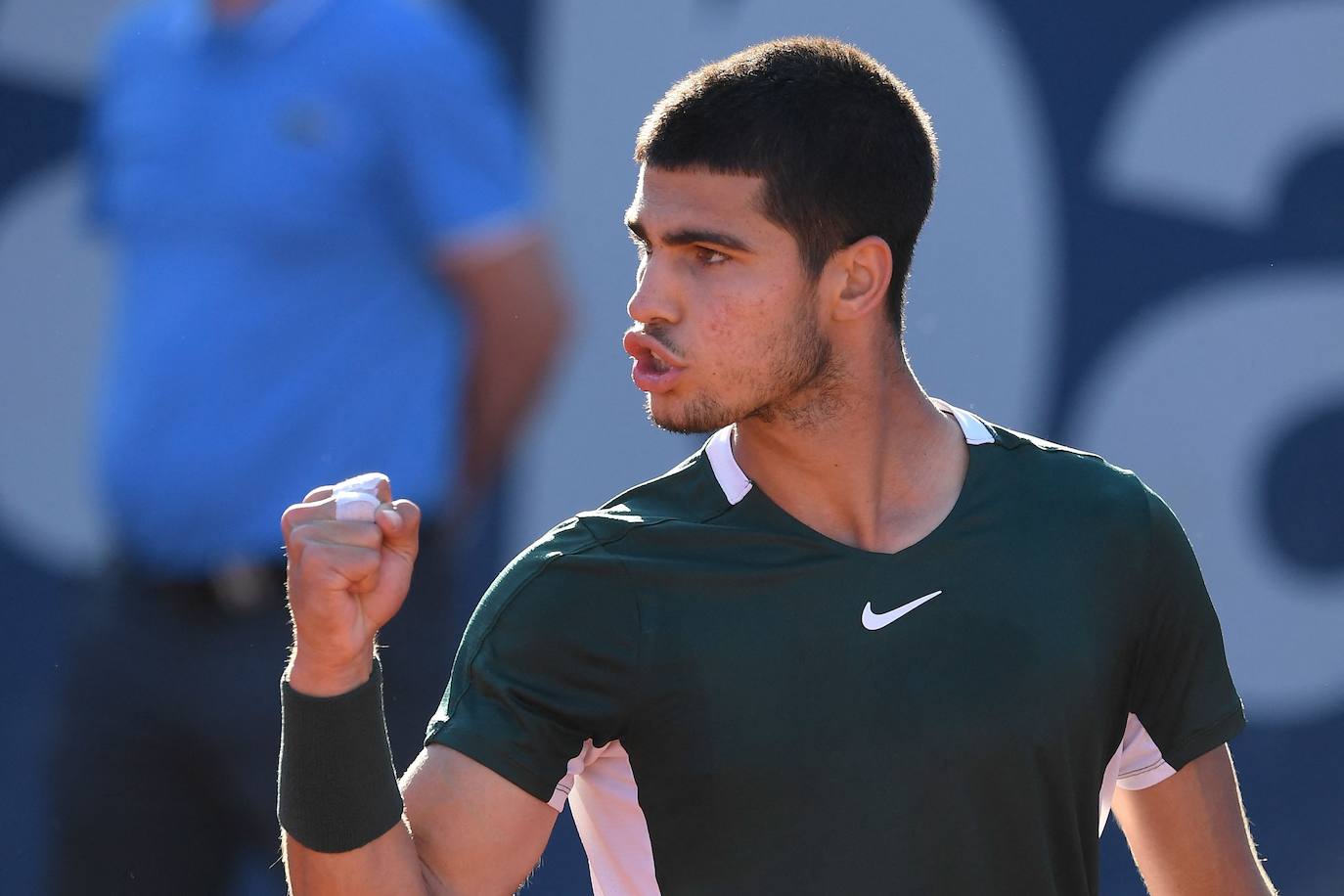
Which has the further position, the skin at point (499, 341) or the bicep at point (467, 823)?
the skin at point (499, 341)

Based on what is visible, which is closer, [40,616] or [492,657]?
[492,657]

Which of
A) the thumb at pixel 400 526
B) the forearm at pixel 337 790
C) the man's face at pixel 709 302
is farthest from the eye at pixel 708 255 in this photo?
the forearm at pixel 337 790

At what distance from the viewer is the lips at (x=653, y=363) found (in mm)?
2170

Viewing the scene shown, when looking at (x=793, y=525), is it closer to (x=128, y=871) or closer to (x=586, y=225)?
(x=586, y=225)

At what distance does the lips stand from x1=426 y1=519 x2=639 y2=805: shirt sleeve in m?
0.23

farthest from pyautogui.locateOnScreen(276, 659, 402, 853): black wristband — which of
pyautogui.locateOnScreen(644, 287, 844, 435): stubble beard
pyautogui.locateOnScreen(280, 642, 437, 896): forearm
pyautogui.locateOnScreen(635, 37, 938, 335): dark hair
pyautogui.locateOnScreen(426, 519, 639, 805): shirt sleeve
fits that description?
pyautogui.locateOnScreen(635, 37, 938, 335): dark hair

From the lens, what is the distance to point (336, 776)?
73.0 inches

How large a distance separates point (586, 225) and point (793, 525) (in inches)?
81.6

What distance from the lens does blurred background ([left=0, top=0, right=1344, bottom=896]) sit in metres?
4.08

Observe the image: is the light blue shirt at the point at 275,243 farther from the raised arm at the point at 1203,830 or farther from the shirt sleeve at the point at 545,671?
the raised arm at the point at 1203,830

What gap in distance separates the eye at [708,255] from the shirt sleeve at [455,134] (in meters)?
1.92

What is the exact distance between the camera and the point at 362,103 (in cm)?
396

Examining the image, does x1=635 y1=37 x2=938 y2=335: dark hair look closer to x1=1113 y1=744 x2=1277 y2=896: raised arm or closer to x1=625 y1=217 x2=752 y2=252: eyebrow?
x1=625 y1=217 x2=752 y2=252: eyebrow

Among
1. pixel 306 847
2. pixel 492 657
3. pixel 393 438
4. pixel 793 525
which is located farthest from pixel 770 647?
pixel 393 438
